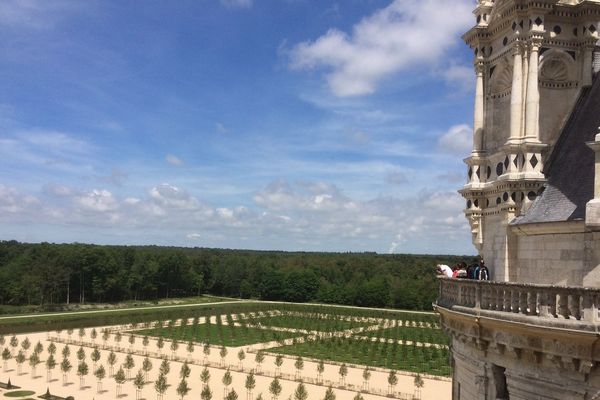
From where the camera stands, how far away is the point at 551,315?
8.49 m

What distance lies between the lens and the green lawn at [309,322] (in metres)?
77.8

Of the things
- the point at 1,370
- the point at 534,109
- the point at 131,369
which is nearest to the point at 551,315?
the point at 534,109

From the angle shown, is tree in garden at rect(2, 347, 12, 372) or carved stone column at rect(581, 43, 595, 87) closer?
carved stone column at rect(581, 43, 595, 87)

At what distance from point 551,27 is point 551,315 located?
307 inches

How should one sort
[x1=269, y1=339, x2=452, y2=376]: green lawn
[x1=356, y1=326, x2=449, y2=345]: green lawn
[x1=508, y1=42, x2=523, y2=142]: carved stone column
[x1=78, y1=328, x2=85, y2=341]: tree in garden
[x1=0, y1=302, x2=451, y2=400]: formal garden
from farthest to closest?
[x1=356, y1=326, x2=449, y2=345]: green lawn, [x1=78, y1=328, x2=85, y2=341]: tree in garden, [x1=269, y1=339, x2=452, y2=376]: green lawn, [x1=0, y1=302, x2=451, y2=400]: formal garden, [x1=508, y1=42, x2=523, y2=142]: carved stone column

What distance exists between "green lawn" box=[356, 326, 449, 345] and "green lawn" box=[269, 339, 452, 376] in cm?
490

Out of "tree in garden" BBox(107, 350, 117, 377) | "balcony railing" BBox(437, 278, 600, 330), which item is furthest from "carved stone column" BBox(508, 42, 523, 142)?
"tree in garden" BBox(107, 350, 117, 377)

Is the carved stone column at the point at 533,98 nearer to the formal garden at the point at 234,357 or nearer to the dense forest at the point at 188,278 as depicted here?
the formal garden at the point at 234,357

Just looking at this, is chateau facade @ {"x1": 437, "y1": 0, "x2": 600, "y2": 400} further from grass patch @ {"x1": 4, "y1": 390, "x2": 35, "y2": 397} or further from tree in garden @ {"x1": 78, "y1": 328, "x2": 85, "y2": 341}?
tree in garden @ {"x1": 78, "y1": 328, "x2": 85, "y2": 341}

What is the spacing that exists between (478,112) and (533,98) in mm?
1967

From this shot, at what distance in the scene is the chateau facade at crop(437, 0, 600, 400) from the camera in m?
8.62

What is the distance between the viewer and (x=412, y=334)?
72.6 m

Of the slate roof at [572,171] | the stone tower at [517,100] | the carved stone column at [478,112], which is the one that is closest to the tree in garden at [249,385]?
the stone tower at [517,100]

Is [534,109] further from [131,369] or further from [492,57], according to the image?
[131,369]
